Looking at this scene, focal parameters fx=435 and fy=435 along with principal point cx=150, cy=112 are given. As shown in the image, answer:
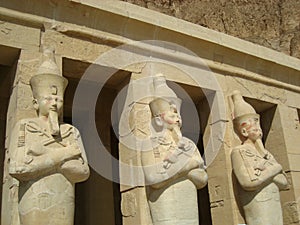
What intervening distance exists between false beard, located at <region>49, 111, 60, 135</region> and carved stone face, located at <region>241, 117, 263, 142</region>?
2209mm

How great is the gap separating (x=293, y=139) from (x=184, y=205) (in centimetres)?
256

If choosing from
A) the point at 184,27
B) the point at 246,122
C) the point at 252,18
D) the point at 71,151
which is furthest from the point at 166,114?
the point at 252,18

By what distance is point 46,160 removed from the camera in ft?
11.0

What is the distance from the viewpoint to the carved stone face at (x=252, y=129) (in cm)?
478

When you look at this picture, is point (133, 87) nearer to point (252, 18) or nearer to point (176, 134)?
point (176, 134)

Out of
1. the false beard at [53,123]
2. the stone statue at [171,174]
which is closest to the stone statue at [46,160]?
the false beard at [53,123]

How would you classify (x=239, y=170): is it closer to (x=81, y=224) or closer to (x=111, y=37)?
(x=111, y=37)

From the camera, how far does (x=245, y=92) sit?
18.3 feet

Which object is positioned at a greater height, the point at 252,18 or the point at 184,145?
the point at 252,18

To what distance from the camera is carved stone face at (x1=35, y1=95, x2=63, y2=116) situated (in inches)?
141

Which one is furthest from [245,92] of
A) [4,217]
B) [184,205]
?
[4,217]

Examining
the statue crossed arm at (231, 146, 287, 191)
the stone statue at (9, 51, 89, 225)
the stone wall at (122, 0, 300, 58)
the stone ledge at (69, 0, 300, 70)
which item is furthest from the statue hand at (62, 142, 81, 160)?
the stone wall at (122, 0, 300, 58)

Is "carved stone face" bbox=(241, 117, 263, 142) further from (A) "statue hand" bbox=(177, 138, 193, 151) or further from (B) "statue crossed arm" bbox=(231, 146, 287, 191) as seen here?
(A) "statue hand" bbox=(177, 138, 193, 151)

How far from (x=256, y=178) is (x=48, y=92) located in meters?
2.29
